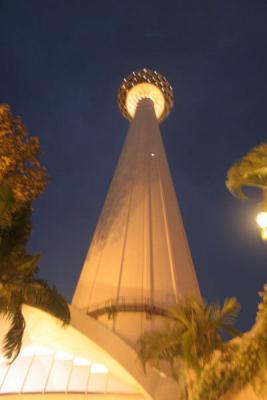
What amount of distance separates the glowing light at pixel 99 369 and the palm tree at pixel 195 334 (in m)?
6.00

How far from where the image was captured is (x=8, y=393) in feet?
54.3

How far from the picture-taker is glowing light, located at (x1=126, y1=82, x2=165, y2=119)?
5041 cm

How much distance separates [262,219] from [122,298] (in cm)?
1597

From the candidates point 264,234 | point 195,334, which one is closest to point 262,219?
point 264,234

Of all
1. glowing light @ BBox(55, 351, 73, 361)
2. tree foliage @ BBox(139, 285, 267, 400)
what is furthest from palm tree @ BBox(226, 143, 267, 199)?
glowing light @ BBox(55, 351, 73, 361)

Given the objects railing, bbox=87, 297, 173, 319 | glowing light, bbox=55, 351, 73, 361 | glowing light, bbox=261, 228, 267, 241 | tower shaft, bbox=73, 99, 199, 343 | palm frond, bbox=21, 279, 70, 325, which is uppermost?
tower shaft, bbox=73, 99, 199, 343

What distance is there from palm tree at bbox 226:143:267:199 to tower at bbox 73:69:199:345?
11.8 meters

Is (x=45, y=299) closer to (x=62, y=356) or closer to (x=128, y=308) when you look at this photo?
(x=62, y=356)

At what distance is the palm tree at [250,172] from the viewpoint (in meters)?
9.02

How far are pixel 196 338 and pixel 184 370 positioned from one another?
1.37 metres

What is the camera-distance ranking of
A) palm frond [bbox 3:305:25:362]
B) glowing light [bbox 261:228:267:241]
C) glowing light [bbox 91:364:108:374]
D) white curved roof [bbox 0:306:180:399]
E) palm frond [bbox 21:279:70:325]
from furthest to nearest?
glowing light [bbox 91:364:108:374] → white curved roof [bbox 0:306:180:399] → palm frond [bbox 21:279:70:325] → palm frond [bbox 3:305:25:362] → glowing light [bbox 261:228:267:241]

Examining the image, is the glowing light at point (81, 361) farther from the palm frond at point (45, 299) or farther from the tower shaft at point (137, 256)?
the palm frond at point (45, 299)

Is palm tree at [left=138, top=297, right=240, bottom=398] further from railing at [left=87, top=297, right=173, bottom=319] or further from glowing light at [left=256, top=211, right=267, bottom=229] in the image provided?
railing at [left=87, top=297, right=173, bottom=319]

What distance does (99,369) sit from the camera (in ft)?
56.6
